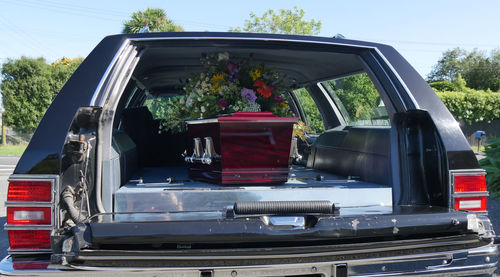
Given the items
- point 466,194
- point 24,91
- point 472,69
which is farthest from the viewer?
point 472,69

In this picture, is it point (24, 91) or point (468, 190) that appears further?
point (24, 91)

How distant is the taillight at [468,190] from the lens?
7.84 feet

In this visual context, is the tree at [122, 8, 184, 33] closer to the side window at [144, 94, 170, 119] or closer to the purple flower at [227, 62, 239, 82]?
the side window at [144, 94, 170, 119]

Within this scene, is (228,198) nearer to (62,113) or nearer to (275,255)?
(275,255)

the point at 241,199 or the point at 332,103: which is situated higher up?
the point at 332,103

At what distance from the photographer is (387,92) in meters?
2.71

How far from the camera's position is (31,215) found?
205 cm

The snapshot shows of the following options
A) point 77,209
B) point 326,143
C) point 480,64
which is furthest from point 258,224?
point 480,64

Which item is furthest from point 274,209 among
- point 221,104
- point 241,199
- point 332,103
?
point 332,103

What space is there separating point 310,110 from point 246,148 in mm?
2394

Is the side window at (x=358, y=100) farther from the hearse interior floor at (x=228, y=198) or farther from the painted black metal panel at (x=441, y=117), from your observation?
the hearse interior floor at (x=228, y=198)

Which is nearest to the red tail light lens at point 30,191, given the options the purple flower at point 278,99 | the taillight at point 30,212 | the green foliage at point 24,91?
the taillight at point 30,212

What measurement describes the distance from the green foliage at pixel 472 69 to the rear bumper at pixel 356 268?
41231 mm

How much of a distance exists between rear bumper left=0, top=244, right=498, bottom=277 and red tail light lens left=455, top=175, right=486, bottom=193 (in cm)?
32
